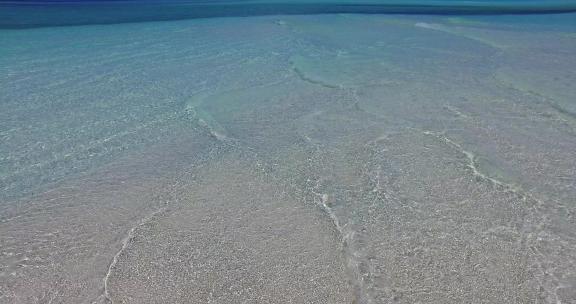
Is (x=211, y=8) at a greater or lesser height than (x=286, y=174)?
greater

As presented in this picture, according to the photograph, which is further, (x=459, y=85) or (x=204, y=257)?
(x=459, y=85)

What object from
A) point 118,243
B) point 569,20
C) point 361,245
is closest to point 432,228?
point 361,245

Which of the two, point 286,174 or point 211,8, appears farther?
point 211,8

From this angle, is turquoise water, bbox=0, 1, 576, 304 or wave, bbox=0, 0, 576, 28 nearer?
turquoise water, bbox=0, 1, 576, 304

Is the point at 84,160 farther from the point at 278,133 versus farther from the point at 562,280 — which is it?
the point at 562,280
